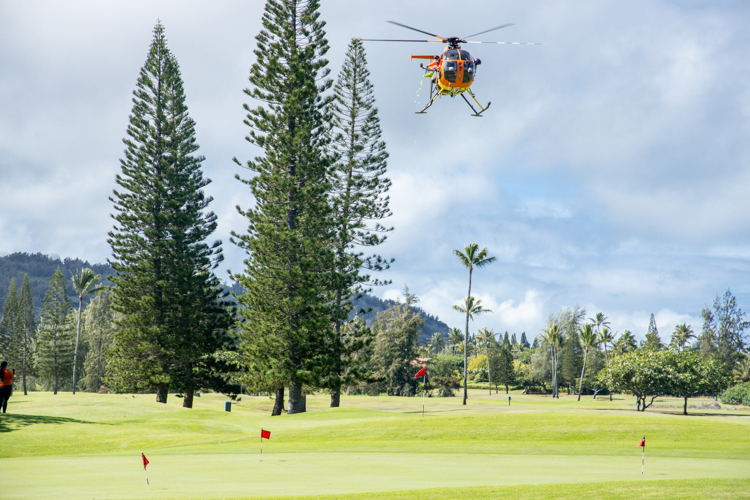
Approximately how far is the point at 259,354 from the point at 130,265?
1449 cm

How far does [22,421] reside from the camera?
89.8 feet

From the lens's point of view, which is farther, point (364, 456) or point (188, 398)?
point (188, 398)

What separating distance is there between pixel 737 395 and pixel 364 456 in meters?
71.4

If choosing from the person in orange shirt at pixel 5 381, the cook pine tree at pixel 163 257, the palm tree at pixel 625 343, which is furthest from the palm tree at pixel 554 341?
the person in orange shirt at pixel 5 381

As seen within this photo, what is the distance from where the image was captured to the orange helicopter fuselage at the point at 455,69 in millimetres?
20391

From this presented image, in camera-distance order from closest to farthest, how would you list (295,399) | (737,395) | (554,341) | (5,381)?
(5,381) < (295,399) < (737,395) < (554,341)

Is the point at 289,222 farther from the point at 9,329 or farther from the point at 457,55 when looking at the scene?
the point at 9,329

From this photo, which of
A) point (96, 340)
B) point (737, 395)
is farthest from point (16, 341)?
point (737, 395)

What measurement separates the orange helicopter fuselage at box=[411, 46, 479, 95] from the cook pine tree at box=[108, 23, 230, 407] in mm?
34206

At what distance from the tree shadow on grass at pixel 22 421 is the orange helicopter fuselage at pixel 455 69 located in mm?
20129

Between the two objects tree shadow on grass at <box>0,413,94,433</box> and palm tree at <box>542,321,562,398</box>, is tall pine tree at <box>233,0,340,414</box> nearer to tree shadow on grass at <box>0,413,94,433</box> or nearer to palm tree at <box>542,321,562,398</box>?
tree shadow on grass at <box>0,413,94,433</box>

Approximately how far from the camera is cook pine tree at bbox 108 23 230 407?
49.5 m

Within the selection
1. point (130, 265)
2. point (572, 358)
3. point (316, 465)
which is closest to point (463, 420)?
point (316, 465)

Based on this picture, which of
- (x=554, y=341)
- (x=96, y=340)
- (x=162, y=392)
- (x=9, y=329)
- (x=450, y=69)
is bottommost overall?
(x=162, y=392)
